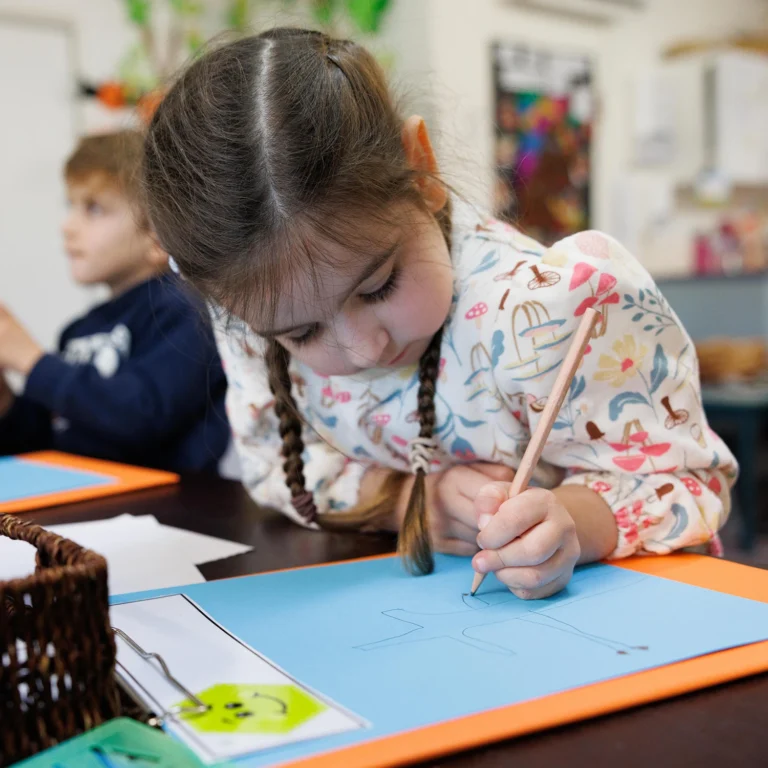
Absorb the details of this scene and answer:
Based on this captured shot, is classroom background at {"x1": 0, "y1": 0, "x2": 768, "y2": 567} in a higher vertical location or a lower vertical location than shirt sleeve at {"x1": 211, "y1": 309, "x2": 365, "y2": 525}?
higher

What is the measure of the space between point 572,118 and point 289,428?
2555 millimetres

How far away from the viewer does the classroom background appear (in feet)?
7.75

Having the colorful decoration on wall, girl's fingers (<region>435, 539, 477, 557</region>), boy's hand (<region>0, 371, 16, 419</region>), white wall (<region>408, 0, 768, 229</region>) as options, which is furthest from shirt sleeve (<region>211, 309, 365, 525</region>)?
the colorful decoration on wall

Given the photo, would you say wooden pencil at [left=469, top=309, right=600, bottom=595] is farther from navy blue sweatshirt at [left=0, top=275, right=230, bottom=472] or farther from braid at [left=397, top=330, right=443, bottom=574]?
navy blue sweatshirt at [left=0, top=275, right=230, bottom=472]

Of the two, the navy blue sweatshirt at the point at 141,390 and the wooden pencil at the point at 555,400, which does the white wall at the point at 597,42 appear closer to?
the navy blue sweatshirt at the point at 141,390

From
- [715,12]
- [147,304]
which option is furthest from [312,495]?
[715,12]

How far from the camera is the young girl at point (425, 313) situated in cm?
55

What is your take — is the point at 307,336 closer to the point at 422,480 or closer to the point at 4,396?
the point at 422,480

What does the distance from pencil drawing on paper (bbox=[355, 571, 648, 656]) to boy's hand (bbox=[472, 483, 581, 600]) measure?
0.01 metres

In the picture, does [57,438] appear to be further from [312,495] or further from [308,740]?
[308,740]

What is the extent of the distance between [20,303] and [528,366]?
2.08 metres

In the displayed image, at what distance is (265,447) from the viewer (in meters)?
0.83

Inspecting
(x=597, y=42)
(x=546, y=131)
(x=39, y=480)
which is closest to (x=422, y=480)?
(x=39, y=480)

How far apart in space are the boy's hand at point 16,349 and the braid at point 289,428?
0.55 metres
